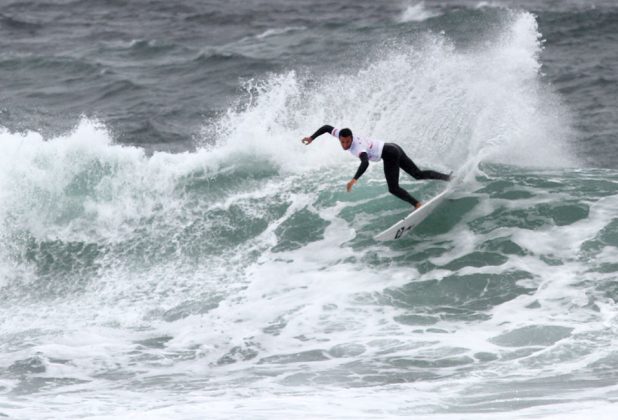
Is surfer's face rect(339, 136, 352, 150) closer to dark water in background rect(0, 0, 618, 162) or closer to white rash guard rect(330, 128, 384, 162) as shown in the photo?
white rash guard rect(330, 128, 384, 162)

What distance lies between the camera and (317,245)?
15445 mm

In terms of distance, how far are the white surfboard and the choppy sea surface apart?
193 millimetres

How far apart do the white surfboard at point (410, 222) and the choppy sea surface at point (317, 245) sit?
0.63ft

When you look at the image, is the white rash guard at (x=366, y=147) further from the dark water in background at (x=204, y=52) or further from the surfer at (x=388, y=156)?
the dark water in background at (x=204, y=52)

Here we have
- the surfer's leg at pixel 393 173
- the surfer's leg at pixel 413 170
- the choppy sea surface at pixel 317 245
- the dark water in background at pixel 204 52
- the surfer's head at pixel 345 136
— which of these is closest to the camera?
the choppy sea surface at pixel 317 245

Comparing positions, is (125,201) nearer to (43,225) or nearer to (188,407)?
(43,225)

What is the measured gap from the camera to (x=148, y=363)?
12484 millimetres

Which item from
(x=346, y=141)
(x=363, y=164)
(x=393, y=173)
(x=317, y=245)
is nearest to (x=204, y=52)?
(x=317, y=245)

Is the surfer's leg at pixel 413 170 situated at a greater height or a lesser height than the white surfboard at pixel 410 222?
greater

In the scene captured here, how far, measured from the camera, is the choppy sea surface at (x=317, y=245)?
37.3 feet

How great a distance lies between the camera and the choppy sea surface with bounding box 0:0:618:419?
11359 mm

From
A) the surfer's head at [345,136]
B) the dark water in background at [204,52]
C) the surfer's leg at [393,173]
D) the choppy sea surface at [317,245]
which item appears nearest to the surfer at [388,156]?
the surfer's leg at [393,173]

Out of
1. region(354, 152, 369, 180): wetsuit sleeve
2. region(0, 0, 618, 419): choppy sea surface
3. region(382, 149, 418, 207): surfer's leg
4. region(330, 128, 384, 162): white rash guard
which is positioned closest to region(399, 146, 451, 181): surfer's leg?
region(382, 149, 418, 207): surfer's leg

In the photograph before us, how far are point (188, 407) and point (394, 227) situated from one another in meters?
5.08
